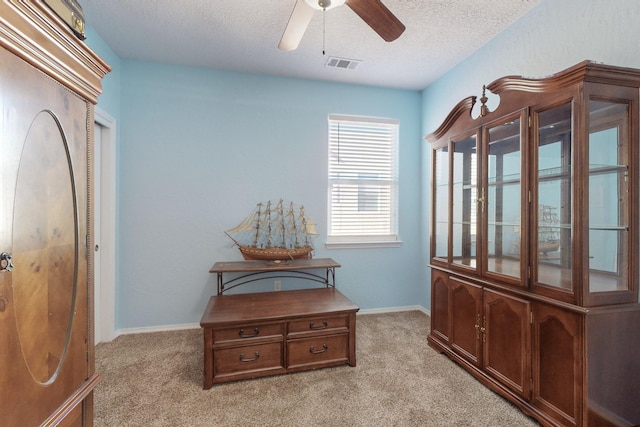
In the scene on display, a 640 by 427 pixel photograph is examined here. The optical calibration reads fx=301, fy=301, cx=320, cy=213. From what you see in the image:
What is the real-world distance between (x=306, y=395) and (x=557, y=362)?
157 centimetres

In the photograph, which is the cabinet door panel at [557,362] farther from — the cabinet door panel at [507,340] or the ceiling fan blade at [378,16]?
the ceiling fan blade at [378,16]

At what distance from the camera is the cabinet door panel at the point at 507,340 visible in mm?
1917

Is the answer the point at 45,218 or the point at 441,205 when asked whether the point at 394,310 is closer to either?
the point at 441,205

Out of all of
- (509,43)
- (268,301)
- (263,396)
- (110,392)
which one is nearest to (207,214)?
(268,301)

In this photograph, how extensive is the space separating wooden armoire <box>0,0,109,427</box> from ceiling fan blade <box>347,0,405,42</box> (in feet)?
4.38

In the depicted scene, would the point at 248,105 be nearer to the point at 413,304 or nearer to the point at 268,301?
the point at 268,301

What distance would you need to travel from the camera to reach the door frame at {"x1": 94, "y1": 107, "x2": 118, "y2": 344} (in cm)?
295

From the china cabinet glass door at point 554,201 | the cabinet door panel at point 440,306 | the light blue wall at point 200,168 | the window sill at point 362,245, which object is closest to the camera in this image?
the china cabinet glass door at point 554,201

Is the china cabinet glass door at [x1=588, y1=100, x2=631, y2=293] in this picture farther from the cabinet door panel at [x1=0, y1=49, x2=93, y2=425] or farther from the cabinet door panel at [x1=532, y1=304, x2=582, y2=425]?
the cabinet door panel at [x1=0, y1=49, x2=93, y2=425]

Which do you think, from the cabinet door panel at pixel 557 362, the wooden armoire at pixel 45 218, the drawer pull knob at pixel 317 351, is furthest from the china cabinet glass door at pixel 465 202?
the wooden armoire at pixel 45 218

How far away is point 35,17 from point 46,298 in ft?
2.68

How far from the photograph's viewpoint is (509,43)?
261 cm

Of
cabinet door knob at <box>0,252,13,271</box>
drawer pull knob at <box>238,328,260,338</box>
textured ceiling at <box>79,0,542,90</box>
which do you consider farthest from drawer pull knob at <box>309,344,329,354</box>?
textured ceiling at <box>79,0,542,90</box>

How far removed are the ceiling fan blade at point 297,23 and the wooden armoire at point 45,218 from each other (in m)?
1.14
